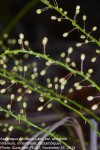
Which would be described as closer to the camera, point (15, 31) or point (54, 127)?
point (54, 127)

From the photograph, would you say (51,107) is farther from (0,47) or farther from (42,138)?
(0,47)

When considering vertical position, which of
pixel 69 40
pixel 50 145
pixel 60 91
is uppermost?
pixel 69 40

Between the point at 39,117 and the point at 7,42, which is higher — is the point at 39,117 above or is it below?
below

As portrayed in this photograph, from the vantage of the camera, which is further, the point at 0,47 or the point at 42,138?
the point at 0,47

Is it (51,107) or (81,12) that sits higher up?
(81,12)

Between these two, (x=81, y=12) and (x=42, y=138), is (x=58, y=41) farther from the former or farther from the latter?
(x=42, y=138)

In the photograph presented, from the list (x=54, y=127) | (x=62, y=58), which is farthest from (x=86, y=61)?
(x=54, y=127)

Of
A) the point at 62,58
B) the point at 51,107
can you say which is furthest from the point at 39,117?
the point at 62,58
